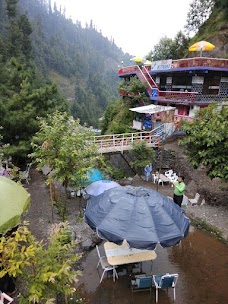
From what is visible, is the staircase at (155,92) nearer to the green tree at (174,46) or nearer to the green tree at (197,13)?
the green tree at (174,46)

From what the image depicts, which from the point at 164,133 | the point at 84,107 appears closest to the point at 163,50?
the point at 164,133

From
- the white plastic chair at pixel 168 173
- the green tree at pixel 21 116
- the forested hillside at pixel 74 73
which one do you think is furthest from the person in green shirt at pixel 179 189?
the forested hillside at pixel 74 73

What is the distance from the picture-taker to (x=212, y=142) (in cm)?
1005

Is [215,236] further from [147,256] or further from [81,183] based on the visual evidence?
[81,183]

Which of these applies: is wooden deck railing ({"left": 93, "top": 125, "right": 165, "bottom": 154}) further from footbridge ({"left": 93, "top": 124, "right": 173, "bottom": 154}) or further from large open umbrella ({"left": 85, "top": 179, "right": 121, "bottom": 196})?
large open umbrella ({"left": 85, "top": 179, "right": 121, "bottom": 196})

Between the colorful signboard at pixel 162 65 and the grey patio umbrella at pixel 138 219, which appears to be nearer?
the grey patio umbrella at pixel 138 219

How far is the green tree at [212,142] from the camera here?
10062 millimetres

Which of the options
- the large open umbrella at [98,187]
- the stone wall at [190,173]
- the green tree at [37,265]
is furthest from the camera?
the stone wall at [190,173]

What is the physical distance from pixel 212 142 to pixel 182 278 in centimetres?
544

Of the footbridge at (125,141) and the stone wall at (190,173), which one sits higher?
the footbridge at (125,141)

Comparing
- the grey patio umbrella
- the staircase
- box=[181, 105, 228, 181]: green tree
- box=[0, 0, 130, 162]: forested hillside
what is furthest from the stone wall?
box=[0, 0, 130, 162]: forested hillside

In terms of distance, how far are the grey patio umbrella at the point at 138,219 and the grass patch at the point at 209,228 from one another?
129 inches

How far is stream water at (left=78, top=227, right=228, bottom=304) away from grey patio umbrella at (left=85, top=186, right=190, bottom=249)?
1.71 meters

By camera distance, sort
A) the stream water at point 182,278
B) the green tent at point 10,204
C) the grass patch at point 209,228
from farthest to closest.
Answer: the grass patch at point 209,228 < the stream water at point 182,278 < the green tent at point 10,204
